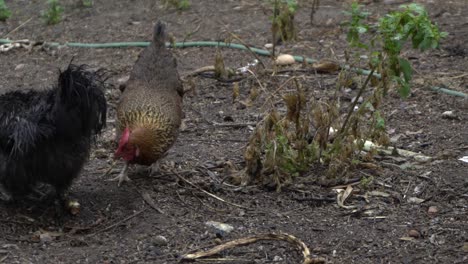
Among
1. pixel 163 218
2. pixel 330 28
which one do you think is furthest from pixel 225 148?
pixel 330 28

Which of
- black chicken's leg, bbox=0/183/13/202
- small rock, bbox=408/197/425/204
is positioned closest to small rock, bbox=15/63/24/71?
black chicken's leg, bbox=0/183/13/202

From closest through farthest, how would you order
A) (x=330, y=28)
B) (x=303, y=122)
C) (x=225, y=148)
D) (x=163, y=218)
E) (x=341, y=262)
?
(x=341, y=262), (x=163, y=218), (x=303, y=122), (x=225, y=148), (x=330, y=28)

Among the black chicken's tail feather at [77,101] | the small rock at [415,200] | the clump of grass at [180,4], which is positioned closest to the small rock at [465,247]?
the small rock at [415,200]

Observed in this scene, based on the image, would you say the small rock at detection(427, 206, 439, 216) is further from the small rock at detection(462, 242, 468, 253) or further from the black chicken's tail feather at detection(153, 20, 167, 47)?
the black chicken's tail feather at detection(153, 20, 167, 47)

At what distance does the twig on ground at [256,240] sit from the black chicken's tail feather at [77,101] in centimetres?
99

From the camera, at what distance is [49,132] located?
4.71 m

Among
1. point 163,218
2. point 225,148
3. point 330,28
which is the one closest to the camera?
point 163,218

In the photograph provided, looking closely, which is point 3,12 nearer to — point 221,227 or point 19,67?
point 19,67

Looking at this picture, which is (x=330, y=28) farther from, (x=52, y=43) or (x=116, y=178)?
(x=116, y=178)

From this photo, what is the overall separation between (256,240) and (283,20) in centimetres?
360

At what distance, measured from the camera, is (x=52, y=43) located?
361 inches

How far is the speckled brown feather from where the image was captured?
548 centimetres

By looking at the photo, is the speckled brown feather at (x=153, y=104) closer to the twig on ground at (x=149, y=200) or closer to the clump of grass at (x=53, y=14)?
the twig on ground at (x=149, y=200)

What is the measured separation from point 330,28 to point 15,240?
17.0 ft
